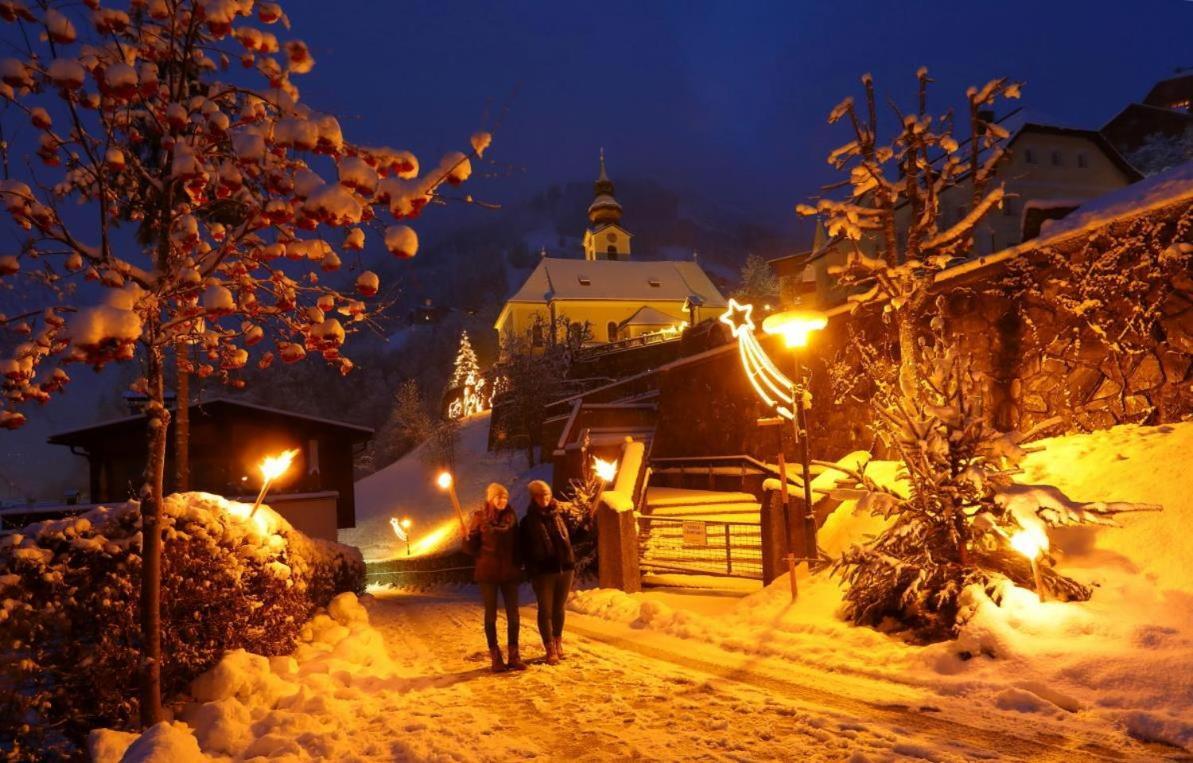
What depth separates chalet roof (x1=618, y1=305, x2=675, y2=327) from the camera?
64.0m

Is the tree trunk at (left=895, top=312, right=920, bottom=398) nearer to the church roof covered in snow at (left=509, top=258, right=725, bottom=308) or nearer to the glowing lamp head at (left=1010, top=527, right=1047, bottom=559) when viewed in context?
the glowing lamp head at (left=1010, top=527, right=1047, bottom=559)

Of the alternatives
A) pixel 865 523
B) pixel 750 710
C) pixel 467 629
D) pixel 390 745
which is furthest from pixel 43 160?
pixel 865 523

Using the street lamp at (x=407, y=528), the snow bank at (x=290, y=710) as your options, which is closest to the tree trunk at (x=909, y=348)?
the snow bank at (x=290, y=710)

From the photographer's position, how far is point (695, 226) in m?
198

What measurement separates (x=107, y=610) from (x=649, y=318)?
59410 mm

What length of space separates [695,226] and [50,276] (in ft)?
650

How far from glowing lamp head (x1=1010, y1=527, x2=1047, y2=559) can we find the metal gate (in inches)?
191

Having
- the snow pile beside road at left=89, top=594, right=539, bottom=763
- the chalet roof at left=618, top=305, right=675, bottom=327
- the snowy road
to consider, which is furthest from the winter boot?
the chalet roof at left=618, top=305, right=675, bottom=327

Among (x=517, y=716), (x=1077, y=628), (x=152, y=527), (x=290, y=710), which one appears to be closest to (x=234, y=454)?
(x=290, y=710)

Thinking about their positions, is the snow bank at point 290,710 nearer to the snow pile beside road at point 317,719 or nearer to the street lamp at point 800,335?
the snow pile beside road at point 317,719

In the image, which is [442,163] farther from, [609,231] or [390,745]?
[609,231]

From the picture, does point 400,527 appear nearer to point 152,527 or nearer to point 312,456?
point 312,456

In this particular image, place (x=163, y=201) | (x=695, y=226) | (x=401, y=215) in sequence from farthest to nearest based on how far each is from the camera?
(x=695, y=226)
(x=163, y=201)
(x=401, y=215)

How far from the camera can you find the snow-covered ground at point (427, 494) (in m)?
39.5
